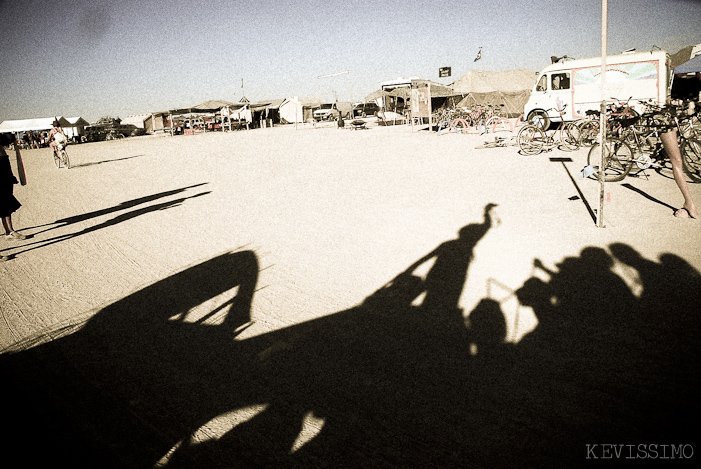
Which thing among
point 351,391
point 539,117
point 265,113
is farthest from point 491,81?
point 265,113

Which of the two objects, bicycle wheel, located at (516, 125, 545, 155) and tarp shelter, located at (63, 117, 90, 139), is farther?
tarp shelter, located at (63, 117, 90, 139)

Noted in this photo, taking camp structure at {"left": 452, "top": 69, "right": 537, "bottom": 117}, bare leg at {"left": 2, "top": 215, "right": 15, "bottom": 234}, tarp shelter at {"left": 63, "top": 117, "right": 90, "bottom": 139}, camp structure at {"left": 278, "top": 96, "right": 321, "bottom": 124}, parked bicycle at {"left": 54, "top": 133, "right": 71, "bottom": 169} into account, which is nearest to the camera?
bare leg at {"left": 2, "top": 215, "right": 15, "bottom": 234}

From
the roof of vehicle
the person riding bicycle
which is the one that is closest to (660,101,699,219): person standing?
the roof of vehicle

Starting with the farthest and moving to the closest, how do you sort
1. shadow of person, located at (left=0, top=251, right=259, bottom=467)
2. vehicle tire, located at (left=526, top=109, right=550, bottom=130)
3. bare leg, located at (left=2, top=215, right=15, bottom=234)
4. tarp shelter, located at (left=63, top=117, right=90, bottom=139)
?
tarp shelter, located at (left=63, top=117, right=90, bottom=139) → vehicle tire, located at (left=526, top=109, right=550, bottom=130) → bare leg, located at (left=2, top=215, right=15, bottom=234) → shadow of person, located at (left=0, top=251, right=259, bottom=467)

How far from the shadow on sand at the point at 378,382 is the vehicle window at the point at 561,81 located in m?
14.7

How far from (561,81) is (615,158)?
31.4ft

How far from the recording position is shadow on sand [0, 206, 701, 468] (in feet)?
7.59

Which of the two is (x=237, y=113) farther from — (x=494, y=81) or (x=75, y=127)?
(x=494, y=81)

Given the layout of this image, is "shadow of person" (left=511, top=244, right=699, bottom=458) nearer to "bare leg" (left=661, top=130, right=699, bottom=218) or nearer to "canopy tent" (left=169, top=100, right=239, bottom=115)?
"bare leg" (left=661, top=130, right=699, bottom=218)

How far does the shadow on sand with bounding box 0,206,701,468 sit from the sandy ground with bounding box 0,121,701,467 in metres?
0.02

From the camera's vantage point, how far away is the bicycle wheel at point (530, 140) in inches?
481

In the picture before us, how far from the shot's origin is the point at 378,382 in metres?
2.87

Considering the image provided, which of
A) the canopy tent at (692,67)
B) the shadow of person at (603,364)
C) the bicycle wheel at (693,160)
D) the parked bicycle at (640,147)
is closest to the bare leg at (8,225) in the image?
the shadow of person at (603,364)

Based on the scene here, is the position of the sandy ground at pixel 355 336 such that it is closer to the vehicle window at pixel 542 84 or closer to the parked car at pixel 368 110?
the vehicle window at pixel 542 84
